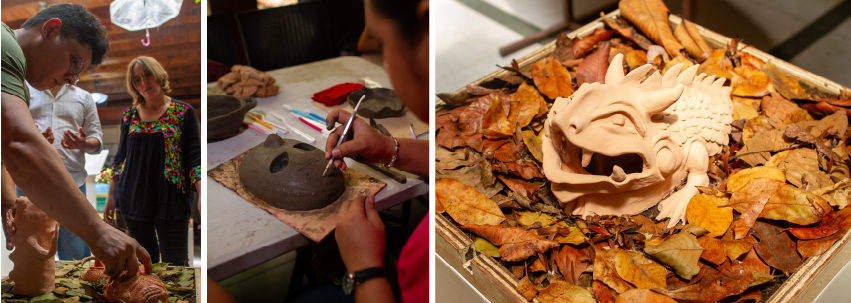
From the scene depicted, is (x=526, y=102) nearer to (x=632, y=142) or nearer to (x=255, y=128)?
(x=632, y=142)

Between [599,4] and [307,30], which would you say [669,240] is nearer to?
[307,30]

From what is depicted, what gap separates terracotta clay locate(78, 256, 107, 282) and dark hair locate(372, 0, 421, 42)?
0.72 metres

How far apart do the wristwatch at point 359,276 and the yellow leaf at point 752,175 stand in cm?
89

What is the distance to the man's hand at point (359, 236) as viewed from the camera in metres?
0.80

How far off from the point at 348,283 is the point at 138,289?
18.0 inches

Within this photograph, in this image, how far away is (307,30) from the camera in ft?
2.80

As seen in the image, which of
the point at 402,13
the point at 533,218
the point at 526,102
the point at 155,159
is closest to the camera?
the point at 402,13

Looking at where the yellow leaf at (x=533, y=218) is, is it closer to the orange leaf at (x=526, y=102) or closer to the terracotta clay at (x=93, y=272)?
the orange leaf at (x=526, y=102)

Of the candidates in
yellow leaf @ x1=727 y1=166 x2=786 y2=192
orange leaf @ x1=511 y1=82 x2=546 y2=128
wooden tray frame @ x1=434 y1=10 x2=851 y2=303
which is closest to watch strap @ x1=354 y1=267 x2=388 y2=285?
wooden tray frame @ x1=434 y1=10 x2=851 y2=303

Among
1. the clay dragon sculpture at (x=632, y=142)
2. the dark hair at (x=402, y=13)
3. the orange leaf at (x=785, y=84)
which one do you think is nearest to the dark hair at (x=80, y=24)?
the dark hair at (x=402, y=13)

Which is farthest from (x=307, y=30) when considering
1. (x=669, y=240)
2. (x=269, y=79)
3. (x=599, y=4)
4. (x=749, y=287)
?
(x=599, y=4)

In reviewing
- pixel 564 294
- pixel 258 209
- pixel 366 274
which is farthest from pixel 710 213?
pixel 258 209

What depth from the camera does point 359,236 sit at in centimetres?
81

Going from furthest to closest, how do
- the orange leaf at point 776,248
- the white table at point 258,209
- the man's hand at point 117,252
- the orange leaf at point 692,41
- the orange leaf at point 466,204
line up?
the orange leaf at point 692,41 < the orange leaf at point 466,204 < the orange leaf at point 776,248 < the man's hand at point 117,252 < the white table at point 258,209
